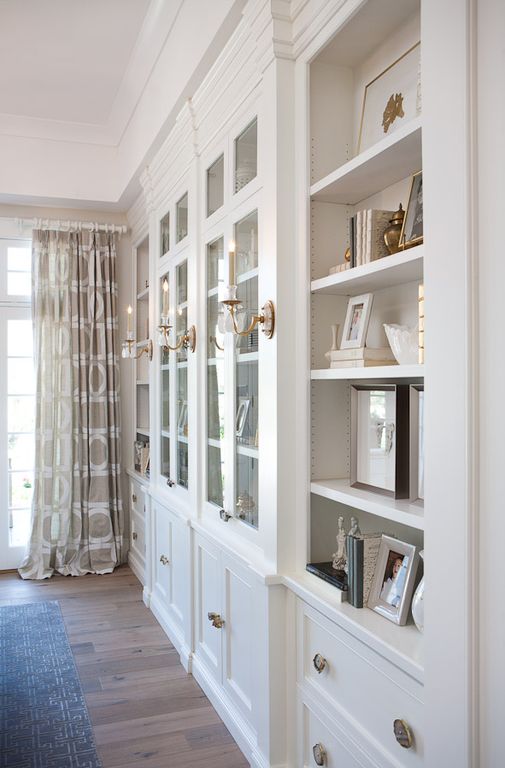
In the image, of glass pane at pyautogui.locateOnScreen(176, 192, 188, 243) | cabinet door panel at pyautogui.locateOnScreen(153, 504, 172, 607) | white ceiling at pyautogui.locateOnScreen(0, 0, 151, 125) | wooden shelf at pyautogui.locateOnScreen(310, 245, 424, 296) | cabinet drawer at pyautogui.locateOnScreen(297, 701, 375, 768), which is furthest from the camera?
cabinet door panel at pyautogui.locateOnScreen(153, 504, 172, 607)

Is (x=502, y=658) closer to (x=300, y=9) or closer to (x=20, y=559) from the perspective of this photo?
(x=300, y=9)

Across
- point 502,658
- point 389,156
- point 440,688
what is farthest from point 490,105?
point 440,688

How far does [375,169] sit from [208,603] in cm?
200

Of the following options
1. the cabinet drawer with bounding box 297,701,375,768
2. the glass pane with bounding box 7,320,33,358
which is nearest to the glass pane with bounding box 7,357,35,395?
the glass pane with bounding box 7,320,33,358

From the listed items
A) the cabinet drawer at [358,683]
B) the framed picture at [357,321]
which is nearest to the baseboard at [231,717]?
the cabinet drawer at [358,683]

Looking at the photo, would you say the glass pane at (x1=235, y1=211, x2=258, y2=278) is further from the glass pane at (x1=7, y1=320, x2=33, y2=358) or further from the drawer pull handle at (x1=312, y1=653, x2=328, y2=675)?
the glass pane at (x1=7, y1=320, x2=33, y2=358)

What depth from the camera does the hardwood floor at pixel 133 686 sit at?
99.0 inches

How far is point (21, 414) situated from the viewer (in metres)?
5.01

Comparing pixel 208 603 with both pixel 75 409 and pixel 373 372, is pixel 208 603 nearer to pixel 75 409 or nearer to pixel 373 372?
pixel 373 372

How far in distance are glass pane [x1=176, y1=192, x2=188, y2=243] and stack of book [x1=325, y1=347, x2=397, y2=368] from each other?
167cm

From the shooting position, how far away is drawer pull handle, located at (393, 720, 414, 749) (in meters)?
1.57

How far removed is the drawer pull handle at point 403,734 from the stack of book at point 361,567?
0.35 m

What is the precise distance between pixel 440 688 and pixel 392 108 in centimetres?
158

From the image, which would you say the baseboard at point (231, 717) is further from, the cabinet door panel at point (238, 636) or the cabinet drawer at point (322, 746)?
the cabinet drawer at point (322, 746)
